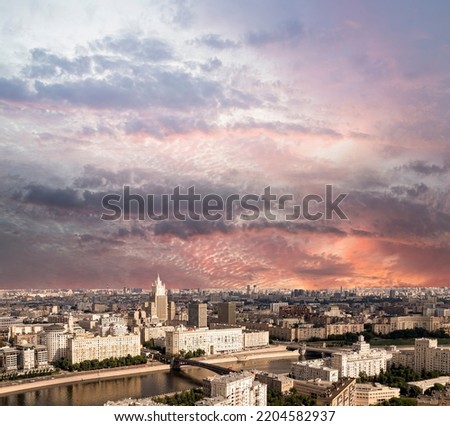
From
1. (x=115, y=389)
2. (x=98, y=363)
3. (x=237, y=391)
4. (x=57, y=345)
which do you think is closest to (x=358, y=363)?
(x=237, y=391)

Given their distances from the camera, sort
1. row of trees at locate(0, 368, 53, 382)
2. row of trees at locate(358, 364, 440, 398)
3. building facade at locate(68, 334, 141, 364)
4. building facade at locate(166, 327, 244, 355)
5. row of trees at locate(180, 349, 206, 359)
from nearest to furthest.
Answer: row of trees at locate(358, 364, 440, 398) < row of trees at locate(0, 368, 53, 382) < building facade at locate(68, 334, 141, 364) < row of trees at locate(180, 349, 206, 359) < building facade at locate(166, 327, 244, 355)

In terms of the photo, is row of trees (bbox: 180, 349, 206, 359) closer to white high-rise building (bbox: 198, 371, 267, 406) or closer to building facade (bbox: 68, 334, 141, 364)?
building facade (bbox: 68, 334, 141, 364)

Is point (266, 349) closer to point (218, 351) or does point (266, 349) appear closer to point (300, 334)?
point (218, 351)

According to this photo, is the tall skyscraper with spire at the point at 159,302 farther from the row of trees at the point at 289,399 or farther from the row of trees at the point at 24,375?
the row of trees at the point at 289,399

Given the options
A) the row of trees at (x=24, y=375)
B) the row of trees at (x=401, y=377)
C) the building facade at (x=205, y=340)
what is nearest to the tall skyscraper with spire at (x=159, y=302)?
the building facade at (x=205, y=340)

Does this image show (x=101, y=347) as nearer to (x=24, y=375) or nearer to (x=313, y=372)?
(x=24, y=375)

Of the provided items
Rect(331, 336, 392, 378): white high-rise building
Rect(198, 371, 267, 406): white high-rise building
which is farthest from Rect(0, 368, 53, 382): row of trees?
Rect(331, 336, 392, 378): white high-rise building
